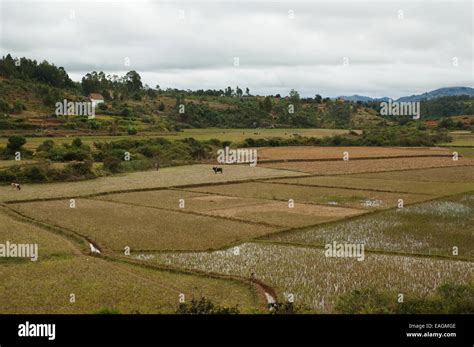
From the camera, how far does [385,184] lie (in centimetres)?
A: 3344

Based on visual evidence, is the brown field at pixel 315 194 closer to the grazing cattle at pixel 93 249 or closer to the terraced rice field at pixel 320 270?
the terraced rice field at pixel 320 270

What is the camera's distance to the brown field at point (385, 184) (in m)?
30.7

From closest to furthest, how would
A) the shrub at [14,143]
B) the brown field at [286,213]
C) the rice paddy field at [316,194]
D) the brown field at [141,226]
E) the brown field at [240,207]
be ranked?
the brown field at [141,226], the brown field at [286,213], the brown field at [240,207], the rice paddy field at [316,194], the shrub at [14,143]

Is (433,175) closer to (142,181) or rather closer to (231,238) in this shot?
(142,181)

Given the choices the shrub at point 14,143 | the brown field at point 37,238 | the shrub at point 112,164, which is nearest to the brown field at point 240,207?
the brown field at point 37,238

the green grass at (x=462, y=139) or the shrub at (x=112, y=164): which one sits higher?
the green grass at (x=462, y=139)

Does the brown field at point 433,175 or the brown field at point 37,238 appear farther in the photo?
the brown field at point 433,175

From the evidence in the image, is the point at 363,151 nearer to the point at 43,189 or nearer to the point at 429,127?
the point at 429,127

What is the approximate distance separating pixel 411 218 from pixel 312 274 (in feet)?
32.0

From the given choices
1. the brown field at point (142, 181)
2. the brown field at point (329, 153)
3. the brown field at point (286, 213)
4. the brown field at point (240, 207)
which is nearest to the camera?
the brown field at point (286, 213)

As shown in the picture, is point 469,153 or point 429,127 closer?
point 469,153

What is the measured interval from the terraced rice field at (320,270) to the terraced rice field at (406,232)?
1.33m
